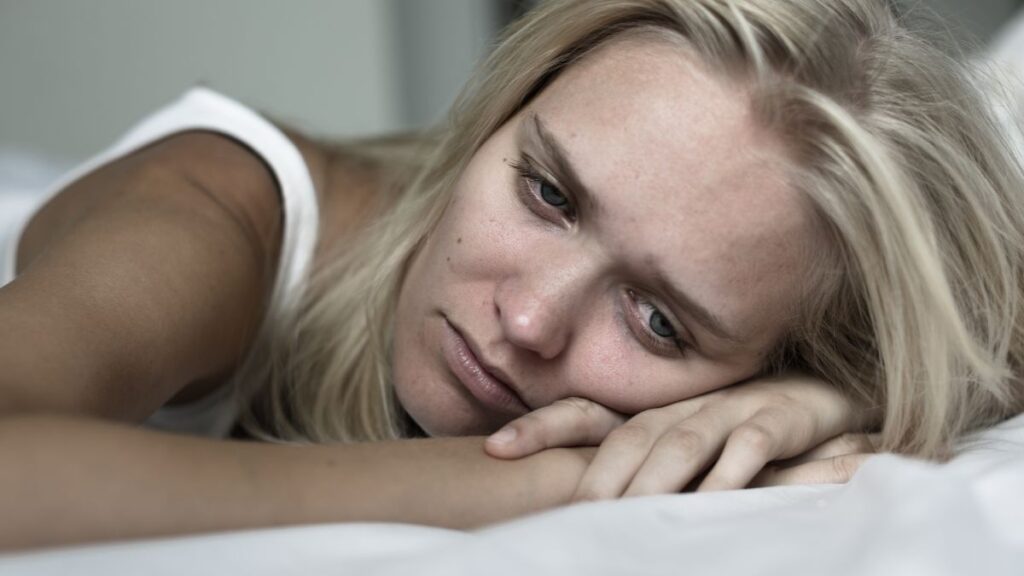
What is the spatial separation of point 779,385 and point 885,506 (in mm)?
326

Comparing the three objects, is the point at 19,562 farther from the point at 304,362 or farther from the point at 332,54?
the point at 332,54

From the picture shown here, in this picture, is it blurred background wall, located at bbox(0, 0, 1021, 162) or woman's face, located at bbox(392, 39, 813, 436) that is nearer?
woman's face, located at bbox(392, 39, 813, 436)

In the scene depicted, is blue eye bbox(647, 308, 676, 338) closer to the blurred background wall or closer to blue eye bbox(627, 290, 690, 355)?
blue eye bbox(627, 290, 690, 355)

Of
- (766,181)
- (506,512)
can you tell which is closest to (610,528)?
(506,512)

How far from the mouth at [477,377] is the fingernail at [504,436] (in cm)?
10

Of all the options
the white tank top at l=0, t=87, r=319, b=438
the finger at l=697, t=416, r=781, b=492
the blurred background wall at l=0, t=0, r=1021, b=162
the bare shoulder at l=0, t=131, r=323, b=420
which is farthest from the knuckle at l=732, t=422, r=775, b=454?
the blurred background wall at l=0, t=0, r=1021, b=162

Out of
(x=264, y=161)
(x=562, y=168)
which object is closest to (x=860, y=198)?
(x=562, y=168)

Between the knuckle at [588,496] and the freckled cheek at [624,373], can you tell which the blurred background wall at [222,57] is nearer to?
the freckled cheek at [624,373]

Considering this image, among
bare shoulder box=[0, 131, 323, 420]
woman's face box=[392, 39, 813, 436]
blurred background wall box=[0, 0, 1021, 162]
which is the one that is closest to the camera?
bare shoulder box=[0, 131, 323, 420]

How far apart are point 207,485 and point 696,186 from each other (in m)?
0.45

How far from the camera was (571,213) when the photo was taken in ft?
3.05

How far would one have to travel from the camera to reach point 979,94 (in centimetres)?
107

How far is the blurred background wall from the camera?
250 cm

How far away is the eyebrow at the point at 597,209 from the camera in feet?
2.95
